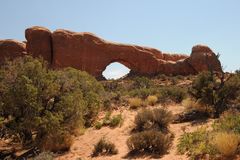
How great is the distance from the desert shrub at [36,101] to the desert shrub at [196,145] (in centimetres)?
439

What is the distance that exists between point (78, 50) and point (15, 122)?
29052 mm

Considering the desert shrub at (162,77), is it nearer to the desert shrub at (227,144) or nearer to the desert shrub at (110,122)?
the desert shrub at (110,122)

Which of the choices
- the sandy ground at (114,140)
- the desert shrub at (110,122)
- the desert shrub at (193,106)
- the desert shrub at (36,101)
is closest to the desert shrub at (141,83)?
the desert shrub at (193,106)

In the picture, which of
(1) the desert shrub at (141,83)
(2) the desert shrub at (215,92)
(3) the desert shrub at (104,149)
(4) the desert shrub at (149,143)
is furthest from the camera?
(1) the desert shrub at (141,83)

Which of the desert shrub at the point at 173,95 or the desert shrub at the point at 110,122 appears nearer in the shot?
the desert shrub at the point at 110,122

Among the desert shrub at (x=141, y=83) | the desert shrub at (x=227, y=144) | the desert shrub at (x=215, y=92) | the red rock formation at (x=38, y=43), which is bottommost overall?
the desert shrub at (x=141, y=83)

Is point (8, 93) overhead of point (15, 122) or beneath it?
overhead

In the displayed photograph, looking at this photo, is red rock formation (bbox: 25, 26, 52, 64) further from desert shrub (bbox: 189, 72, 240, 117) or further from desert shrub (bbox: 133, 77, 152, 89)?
desert shrub (bbox: 189, 72, 240, 117)

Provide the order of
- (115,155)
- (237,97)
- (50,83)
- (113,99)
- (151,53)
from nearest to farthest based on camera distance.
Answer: (115,155) < (50,83) < (237,97) < (113,99) < (151,53)

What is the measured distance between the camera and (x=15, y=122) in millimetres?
11508

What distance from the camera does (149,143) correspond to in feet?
36.0

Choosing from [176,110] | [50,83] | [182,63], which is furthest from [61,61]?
[50,83]

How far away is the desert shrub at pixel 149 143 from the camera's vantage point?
10.7 m

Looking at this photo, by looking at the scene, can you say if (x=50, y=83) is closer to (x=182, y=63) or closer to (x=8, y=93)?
(x=8, y=93)
